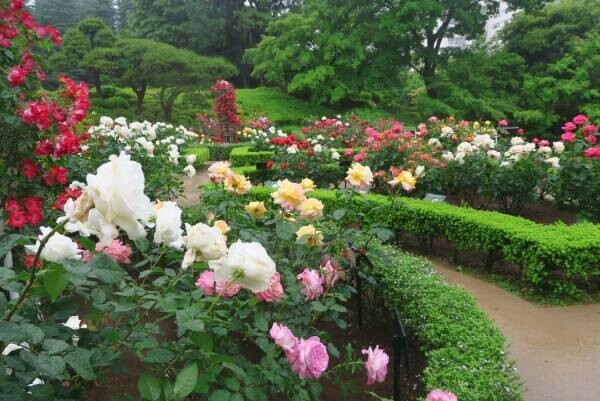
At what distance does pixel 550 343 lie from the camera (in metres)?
3.14

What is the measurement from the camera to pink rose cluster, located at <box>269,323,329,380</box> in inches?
47.9

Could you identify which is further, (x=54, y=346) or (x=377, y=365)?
(x=377, y=365)

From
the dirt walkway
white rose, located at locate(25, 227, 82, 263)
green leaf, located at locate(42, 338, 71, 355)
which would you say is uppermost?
white rose, located at locate(25, 227, 82, 263)

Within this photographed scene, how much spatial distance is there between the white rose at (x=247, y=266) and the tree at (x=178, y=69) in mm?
17712

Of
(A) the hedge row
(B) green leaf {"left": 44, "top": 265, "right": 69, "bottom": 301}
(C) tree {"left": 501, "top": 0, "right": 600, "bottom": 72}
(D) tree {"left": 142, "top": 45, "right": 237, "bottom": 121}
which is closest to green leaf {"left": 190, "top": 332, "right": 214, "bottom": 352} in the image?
(B) green leaf {"left": 44, "top": 265, "right": 69, "bottom": 301}

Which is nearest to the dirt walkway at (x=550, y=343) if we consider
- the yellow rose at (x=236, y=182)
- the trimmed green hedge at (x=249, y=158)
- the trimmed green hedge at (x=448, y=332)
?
the trimmed green hedge at (x=448, y=332)

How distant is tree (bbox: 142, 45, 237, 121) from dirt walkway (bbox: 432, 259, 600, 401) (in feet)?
51.4

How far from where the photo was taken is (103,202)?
0.77 meters

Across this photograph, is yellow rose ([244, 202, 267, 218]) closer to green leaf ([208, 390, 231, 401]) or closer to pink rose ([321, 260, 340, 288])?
pink rose ([321, 260, 340, 288])

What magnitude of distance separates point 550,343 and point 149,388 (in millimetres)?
2934

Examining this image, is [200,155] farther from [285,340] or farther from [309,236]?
[285,340]

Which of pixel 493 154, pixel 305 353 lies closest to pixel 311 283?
pixel 305 353

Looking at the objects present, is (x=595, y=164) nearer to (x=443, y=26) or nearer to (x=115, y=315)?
(x=115, y=315)

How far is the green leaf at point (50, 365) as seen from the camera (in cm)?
88
